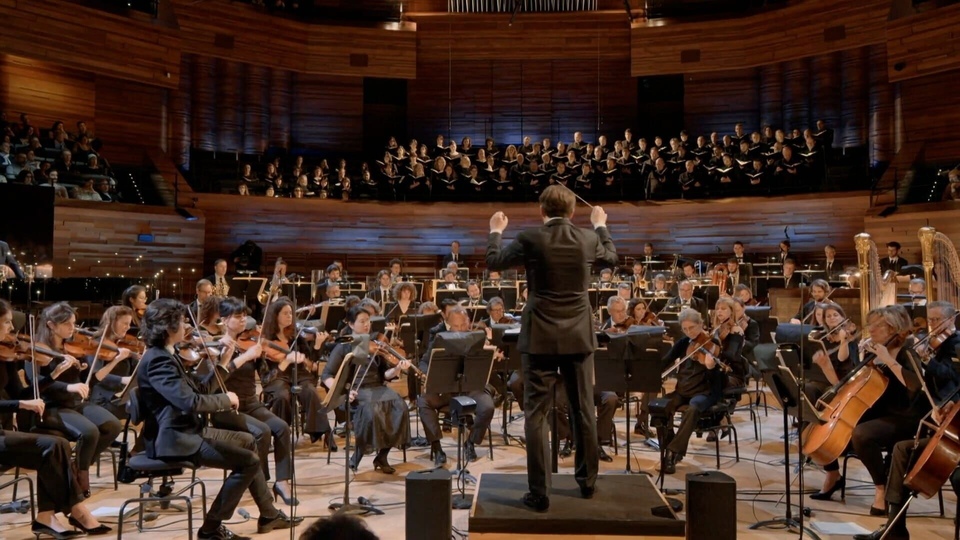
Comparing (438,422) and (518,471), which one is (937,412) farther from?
(438,422)

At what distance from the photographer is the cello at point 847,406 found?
15.7ft

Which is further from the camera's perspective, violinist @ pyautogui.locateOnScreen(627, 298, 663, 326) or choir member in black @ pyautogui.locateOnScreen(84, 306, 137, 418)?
violinist @ pyautogui.locateOnScreen(627, 298, 663, 326)

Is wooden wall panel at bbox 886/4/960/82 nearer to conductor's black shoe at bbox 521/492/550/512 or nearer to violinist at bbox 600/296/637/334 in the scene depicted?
violinist at bbox 600/296/637/334

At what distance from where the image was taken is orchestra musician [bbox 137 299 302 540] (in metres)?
4.11

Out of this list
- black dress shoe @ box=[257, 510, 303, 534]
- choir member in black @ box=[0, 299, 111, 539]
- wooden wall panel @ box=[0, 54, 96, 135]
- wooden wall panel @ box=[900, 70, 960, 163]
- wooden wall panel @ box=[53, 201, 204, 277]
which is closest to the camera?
choir member in black @ box=[0, 299, 111, 539]

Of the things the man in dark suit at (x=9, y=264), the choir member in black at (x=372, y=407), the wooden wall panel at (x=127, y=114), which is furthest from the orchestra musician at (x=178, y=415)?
the wooden wall panel at (x=127, y=114)

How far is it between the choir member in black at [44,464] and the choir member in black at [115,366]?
2.75 feet

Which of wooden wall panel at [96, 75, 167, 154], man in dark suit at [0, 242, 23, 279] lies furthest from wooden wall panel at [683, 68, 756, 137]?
man in dark suit at [0, 242, 23, 279]

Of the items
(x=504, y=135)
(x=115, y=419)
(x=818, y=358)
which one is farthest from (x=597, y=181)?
(x=115, y=419)

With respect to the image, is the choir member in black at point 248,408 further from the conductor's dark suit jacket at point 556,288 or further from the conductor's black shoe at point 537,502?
the conductor's dark suit jacket at point 556,288

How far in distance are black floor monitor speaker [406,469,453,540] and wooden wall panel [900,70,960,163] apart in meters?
13.2

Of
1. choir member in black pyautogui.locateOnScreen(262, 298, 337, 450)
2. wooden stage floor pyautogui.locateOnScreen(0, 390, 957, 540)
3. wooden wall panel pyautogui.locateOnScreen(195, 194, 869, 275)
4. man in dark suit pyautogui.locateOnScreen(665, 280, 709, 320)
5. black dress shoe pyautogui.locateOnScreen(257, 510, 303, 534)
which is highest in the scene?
wooden wall panel pyautogui.locateOnScreen(195, 194, 869, 275)

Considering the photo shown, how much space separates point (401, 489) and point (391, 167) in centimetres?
1010

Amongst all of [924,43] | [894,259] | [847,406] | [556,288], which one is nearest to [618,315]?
[847,406]
